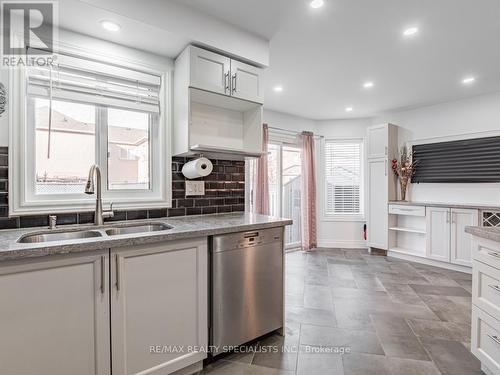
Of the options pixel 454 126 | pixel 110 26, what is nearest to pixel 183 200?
pixel 110 26

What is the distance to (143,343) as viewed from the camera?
1555 mm

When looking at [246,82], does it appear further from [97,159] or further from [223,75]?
[97,159]

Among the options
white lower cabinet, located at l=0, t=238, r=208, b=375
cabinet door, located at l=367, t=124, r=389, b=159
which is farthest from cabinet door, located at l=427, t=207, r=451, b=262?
white lower cabinet, located at l=0, t=238, r=208, b=375

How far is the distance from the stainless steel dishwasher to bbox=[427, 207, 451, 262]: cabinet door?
125 inches

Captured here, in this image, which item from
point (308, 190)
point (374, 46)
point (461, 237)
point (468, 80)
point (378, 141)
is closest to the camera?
point (374, 46)

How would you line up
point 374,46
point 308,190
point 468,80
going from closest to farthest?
1. point 374,46
2. point 468,80
3. point 308,190

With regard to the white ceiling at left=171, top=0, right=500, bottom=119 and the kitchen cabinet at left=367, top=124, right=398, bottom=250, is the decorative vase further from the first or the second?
the white ceiling at left=171, top=0, right=500, bottom=119

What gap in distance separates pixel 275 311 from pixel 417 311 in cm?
155

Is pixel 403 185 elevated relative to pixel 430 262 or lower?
elevated

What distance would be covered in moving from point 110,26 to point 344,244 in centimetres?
498

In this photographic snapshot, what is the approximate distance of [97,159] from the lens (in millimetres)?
2104

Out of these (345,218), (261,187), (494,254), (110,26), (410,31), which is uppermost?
(410,31)

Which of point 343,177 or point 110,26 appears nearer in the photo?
point 110,26

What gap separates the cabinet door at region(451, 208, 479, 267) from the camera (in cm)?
371
